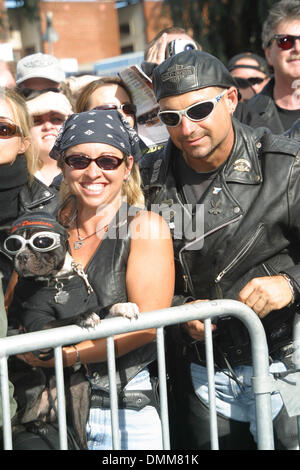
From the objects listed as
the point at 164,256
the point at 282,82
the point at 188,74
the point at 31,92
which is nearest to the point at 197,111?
the point at 188,74

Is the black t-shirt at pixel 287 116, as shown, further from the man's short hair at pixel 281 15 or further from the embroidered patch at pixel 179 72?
the embroidered patch at pixel 179 72

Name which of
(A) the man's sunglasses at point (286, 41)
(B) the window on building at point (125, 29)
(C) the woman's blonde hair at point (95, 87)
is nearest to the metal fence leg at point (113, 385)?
(C) the woman's blonde hair at point (95, 87)

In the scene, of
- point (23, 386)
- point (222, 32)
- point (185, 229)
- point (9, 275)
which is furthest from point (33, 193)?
point (222, 32)

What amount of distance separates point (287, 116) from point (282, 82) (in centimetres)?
27

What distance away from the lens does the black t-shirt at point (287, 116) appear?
4.48m

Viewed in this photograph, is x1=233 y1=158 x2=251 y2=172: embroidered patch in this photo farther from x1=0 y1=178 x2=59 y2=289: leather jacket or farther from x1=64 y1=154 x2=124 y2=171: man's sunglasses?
x1=0 y1=178 x2=59 y2=289: leather jacket

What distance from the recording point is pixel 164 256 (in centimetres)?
273

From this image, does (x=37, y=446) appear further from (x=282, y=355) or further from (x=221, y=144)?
(x=221, y=144)

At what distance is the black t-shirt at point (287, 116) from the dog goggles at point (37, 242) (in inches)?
93.2

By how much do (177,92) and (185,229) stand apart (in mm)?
623

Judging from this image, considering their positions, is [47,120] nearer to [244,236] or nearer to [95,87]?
[95,87]

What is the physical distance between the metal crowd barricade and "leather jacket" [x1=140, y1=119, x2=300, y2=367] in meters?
0.32

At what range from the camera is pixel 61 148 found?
293 centimetres

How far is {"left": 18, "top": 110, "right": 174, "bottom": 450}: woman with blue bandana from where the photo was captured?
2654 mm
